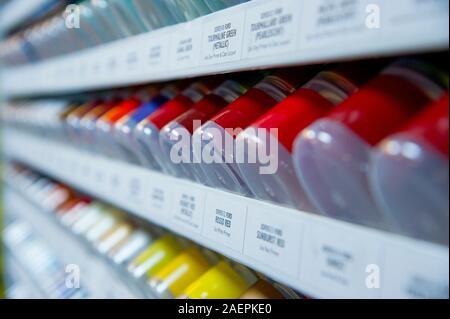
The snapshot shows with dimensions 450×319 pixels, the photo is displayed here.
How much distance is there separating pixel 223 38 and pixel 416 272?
495 mm

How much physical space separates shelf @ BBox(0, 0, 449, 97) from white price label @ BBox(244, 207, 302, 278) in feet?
0.63

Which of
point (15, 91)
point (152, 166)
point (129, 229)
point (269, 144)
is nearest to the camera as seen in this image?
point (269, 144)

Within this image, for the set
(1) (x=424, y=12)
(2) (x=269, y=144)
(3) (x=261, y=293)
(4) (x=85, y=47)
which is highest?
(1) (x=424, y=12)

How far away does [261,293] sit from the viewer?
99cm

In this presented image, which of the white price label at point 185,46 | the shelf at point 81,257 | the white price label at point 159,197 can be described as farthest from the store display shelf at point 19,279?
the white price label at point 185,46

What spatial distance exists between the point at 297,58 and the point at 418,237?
0.25 metres

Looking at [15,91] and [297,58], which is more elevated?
[297,58]

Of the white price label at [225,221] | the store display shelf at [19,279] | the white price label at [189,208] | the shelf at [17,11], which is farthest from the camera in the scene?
the store display shelf at [19,279]

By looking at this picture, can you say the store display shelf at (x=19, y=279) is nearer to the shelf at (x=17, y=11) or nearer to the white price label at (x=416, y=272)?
the shelf at (x=17, y=11)

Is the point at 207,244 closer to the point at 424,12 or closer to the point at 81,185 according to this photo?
the point at 424,12

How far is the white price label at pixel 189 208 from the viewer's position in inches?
39.0

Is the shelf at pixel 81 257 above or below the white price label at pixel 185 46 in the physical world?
below

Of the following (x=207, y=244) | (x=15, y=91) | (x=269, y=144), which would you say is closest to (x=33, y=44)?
(x=15, y=91)

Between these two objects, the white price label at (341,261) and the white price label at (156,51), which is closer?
the white price label at (341,261)
